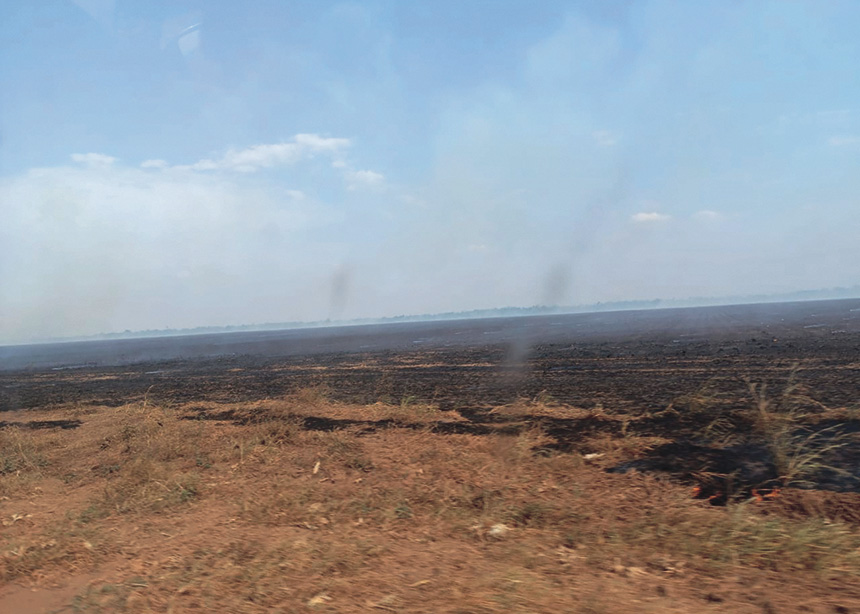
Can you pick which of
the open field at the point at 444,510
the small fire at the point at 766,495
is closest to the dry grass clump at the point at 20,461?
the open field at the point at 444,510

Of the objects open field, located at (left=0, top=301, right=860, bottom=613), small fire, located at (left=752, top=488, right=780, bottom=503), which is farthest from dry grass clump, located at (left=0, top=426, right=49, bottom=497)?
small fire, located at (left=752, top=488, right=780, bottom=503)

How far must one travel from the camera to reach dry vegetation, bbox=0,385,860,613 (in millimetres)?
4555

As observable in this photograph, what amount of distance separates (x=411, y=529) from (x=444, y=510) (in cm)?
57

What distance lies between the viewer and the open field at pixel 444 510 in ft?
15.2

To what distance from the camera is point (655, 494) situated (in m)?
6.88

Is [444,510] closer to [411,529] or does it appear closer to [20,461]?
[411,529]

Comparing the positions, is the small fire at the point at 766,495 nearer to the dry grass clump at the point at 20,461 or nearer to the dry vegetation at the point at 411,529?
the dry vegetation at the point at 411,529

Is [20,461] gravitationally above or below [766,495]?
above

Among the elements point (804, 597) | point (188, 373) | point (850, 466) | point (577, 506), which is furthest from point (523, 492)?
point (188, 373)

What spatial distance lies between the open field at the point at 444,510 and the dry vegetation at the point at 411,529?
1.1 inches

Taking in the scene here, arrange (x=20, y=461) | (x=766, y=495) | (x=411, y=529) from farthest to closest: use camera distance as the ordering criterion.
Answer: (x=20, y=461), (x=766, y=495), (x=411, y=529)

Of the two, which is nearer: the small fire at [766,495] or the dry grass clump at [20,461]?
the small fire at [766,495]

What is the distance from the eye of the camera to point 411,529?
621 centimetres

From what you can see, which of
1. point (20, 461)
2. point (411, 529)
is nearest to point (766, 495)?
point (411, 529)
